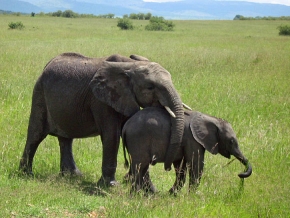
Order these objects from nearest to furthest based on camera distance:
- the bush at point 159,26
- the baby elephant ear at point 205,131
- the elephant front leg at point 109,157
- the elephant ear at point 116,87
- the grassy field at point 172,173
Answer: the grassy field at point 172,173, the baby elephant ear at point 205,131, the elephant ear at point 116,87, the elephant front leg at point 109,157, the bush at point 159,26

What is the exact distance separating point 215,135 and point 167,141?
655 mm

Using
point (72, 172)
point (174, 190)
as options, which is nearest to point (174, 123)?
point (174, 190)

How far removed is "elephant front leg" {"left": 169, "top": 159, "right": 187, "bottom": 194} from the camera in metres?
6.42

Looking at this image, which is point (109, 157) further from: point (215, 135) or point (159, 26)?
point (159, 26)

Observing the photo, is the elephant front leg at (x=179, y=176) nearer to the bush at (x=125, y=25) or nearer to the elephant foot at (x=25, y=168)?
the elephant foot at (x=25, y=168)

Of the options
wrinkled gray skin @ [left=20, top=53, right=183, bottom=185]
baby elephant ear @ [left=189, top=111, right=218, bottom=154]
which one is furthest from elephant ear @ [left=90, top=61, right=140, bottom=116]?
baby elephant ear @ [left=189, top=111, right=218, bottom=154]

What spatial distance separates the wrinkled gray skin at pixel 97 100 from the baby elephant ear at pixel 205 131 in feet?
0.81

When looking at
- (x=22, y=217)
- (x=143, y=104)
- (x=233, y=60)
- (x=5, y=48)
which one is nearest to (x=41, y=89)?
(x=143, y=104)

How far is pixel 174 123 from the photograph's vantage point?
6203mm

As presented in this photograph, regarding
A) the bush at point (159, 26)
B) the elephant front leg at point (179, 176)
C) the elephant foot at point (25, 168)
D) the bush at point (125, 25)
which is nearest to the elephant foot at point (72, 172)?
the elephant foot at point (25, 168)

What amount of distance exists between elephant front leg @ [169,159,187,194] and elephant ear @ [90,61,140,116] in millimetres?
911

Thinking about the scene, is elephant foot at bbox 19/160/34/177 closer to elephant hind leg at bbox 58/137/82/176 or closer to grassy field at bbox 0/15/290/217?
grassy field at bbox 0/15/290/217

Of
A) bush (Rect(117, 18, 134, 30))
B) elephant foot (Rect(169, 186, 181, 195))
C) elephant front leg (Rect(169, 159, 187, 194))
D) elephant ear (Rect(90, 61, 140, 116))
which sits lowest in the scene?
bush (Rect(117, 18, 134, 30))

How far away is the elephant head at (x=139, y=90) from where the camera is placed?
247 inches
